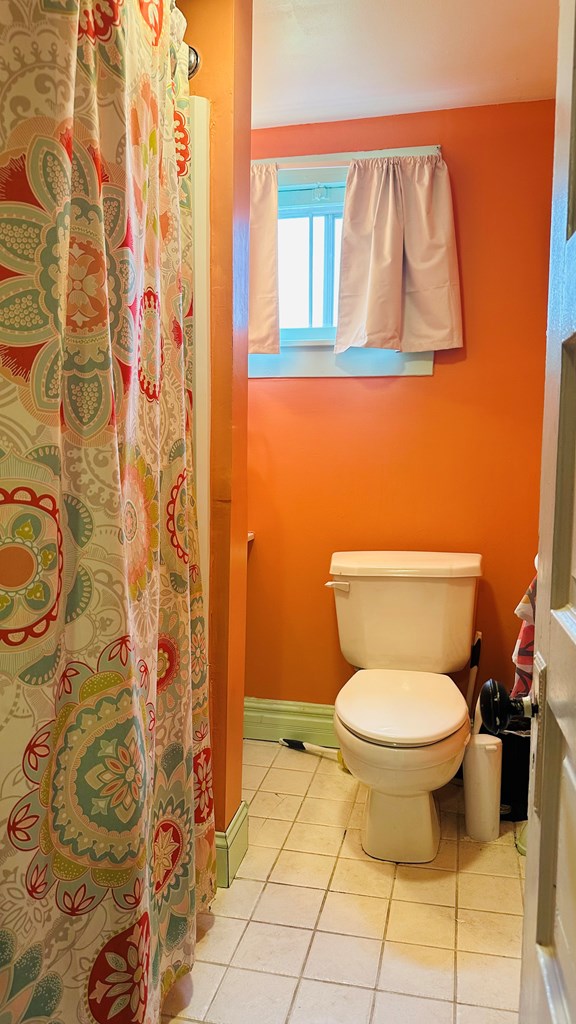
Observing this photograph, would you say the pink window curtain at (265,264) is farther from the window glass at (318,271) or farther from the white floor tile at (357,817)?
the white floor tile at (357,817)

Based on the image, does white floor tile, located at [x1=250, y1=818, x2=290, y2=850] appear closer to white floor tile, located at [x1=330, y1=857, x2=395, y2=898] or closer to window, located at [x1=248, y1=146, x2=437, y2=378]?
white floor tile, located at [x1=330, y1=857, x2=395, y2=898]

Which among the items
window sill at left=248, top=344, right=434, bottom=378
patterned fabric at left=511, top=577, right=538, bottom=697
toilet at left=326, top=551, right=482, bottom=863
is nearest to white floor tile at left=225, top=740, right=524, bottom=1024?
toilet at left=326, top=551, right=482, bottom=863

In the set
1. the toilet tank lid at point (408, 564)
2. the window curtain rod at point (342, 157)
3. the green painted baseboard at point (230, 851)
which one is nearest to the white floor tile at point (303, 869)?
the green painted baseboard at point (230, 851)

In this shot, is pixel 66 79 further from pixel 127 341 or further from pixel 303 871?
pixel 303 871

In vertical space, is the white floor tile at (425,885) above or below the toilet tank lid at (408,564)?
below

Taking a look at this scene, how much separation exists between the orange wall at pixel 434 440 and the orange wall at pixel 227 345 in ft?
2.29

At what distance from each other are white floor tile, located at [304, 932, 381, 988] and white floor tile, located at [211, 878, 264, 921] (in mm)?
191

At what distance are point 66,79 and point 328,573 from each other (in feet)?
6.11

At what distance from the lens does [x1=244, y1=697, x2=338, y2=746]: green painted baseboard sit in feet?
8.50

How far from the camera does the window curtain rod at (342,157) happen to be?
2.30 metres

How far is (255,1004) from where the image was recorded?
1.42m

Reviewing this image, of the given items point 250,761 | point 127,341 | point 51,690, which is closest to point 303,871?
point 250,761

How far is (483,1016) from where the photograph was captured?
4.56ft

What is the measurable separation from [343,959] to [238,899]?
315 mm
